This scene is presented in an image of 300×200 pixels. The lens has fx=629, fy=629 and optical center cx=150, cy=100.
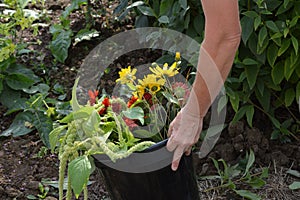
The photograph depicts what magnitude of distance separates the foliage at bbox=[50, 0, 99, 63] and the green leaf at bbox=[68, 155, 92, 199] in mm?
1432

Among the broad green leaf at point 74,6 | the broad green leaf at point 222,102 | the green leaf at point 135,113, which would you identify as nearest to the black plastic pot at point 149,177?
the green leaf at point 135,113

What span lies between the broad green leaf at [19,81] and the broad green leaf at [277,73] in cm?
124

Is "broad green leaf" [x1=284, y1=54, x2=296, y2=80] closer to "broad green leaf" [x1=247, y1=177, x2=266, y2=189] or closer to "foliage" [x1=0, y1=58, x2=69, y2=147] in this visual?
"broad green leaf" [x1=247, y1=177, x2=266, y2=189]

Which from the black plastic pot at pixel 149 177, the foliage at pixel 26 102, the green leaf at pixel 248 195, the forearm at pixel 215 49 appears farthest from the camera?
the foliage at pixel 26 102

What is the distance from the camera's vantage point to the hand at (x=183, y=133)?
6.11ft

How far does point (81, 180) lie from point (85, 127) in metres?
0.17

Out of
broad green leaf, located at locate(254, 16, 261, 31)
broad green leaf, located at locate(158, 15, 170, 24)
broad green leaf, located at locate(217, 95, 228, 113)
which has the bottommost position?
broad green leaf, located at locate(217, 95, 228, 113)

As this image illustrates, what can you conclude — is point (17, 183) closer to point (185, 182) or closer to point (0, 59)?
point (0, 59)

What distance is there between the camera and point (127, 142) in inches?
79.5

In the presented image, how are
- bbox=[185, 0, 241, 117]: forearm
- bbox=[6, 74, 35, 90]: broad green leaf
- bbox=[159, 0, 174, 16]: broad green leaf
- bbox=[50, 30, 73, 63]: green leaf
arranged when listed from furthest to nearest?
bbox=[50, 30, 73, 63]: green leaf
bbox=[6, 74, 35, 90]: broad green leaf
bbox=[159, 0, 174, 16]: broad green leaf
bbox=[185, 0, 241, 117]: forearm

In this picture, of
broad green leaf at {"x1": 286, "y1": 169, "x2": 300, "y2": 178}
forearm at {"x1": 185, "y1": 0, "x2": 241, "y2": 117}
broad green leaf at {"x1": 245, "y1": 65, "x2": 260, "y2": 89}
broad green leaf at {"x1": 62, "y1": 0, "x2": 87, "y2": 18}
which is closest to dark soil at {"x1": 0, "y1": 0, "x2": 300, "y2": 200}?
broad green leaf at {"x1": 286, "y1": 169, "x2": 300, "y2": 178}

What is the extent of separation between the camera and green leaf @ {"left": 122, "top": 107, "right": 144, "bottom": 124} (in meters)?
2.02

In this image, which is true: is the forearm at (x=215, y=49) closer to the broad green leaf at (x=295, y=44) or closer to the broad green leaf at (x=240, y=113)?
the broad green leaf at (x=295, y=44)

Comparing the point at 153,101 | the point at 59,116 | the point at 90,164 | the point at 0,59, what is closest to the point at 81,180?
the point at 90,164
